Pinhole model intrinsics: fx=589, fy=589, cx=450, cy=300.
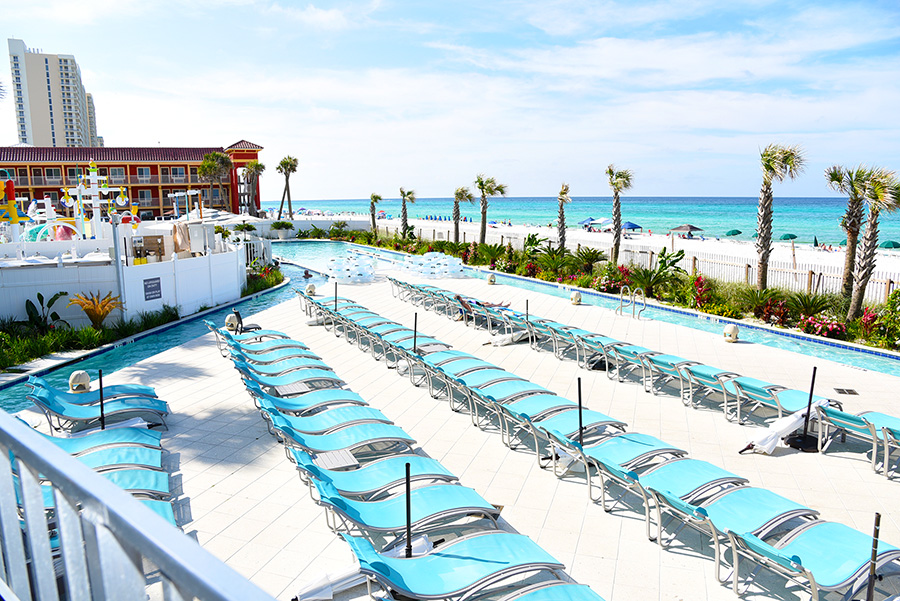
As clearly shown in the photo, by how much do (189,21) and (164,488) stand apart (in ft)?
45.7

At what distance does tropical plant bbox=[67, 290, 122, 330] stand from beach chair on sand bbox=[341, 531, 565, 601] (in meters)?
12.0

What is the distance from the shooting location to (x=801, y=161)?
663 inches

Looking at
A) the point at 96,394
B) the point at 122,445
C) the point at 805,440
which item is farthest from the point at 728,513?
the point at 96,394

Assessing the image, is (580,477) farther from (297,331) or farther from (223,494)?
(297,331)

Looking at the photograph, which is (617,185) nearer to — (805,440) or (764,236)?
(764,236)

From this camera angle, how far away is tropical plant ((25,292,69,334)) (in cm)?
1377

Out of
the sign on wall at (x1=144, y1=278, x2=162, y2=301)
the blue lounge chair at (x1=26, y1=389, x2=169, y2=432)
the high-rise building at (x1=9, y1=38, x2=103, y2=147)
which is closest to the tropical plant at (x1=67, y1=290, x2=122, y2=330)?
the sign on wall at (x1=144, y1=278, x2=162, y2=301)

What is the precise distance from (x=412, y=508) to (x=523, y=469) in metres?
Answer: 2.35

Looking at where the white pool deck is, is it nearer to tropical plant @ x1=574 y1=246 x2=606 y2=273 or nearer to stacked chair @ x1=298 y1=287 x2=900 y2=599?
stacked chair @ x1=298 y1=287 x2=900 y2=599

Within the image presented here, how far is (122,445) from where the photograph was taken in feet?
23.3

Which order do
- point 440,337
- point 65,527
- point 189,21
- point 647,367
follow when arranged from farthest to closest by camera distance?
point 189,21 → point 440,337 → point 647,367 → point 65,527

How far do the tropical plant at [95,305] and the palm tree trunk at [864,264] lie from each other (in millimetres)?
18451

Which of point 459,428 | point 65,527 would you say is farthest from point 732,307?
point 65,527

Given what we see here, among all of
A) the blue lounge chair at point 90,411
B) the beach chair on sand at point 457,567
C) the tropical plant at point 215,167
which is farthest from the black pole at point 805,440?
the tropical plant at point 215,167
